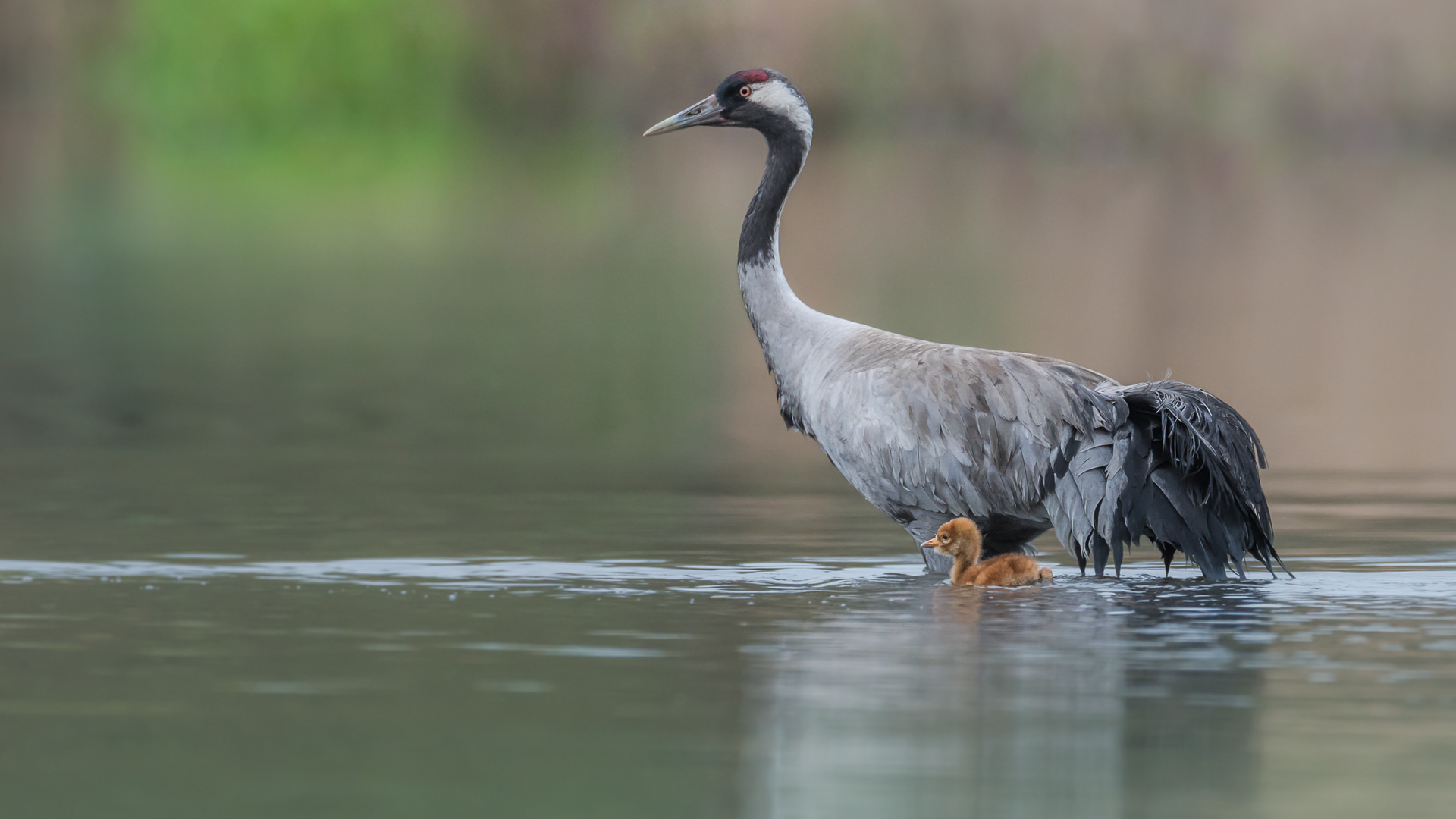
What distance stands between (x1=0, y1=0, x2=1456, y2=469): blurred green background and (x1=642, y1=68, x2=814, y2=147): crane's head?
2.67 meters

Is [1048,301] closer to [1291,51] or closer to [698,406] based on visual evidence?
[698,406]

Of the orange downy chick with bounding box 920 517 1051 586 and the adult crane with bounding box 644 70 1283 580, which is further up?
the adult crane with bounding box 644 70 1283 580

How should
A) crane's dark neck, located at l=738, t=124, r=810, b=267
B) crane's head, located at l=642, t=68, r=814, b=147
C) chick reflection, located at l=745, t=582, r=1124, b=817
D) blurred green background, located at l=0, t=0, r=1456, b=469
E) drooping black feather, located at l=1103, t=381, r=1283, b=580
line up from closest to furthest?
chick reflection, located at l=745, t=582, r=1124, b=817, drooping black feather, located at l=1103, t=381, r=1283, b=580, crane's dark neck, located at l=738, t=124, r=810, b=267, crane's head, located at l=642, t=68, r=814, b=147, blurred green background, located at l=0, t=0, r=1456, b=469

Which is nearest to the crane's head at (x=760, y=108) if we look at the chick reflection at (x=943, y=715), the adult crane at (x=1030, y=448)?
the adult crane at (x=1030, y=448)

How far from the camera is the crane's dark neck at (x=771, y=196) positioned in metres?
11.1

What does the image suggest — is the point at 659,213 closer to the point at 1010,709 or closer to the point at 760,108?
the point at 760,108

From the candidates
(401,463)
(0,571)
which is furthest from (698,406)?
(0,571)

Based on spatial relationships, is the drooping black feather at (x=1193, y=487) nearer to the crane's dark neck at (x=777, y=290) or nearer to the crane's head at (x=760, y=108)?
the crane's dark neck at (x=777, y=290)

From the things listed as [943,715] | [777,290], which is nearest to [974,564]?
[777,290]

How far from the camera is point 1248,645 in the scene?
8.10 metres

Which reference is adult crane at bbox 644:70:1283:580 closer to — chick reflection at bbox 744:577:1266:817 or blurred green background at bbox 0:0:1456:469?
chick reflection at bbox 744:577:1266:817

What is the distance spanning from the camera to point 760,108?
37.4 ft

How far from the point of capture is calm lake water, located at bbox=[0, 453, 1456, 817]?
20.5ft

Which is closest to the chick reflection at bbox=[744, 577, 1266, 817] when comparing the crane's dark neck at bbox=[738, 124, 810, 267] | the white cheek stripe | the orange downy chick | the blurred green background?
the orange downy chick
